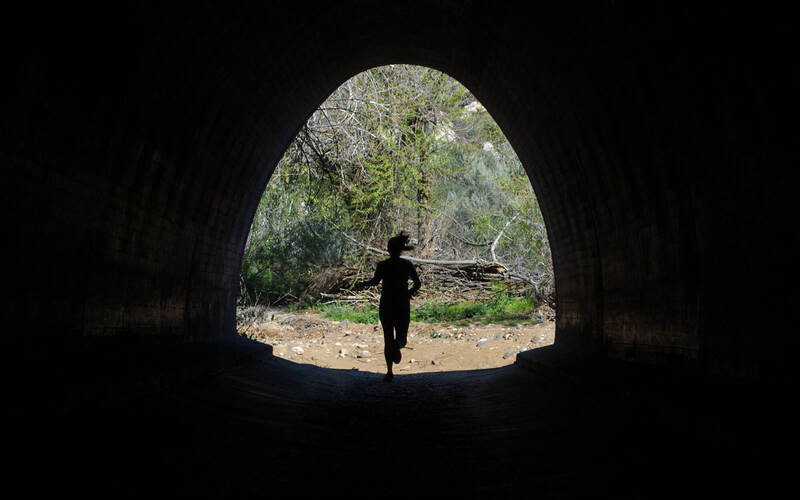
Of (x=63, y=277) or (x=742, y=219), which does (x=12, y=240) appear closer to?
(x=63, y=277)

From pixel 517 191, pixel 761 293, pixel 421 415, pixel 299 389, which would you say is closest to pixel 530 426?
pixel 421 415

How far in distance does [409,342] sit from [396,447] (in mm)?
11245

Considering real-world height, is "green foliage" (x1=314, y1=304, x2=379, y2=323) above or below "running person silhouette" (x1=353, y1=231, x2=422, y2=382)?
below

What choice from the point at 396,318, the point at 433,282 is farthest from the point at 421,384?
the point at 433,282

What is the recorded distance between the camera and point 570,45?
560cm

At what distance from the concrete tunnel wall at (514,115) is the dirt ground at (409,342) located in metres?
4.84

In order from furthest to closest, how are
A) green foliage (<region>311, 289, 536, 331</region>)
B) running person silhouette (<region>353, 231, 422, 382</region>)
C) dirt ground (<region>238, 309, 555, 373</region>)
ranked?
green foliage (<region>311, 289, 536, 331</region>) < dirt ground (<region>238, 309, 555, 373</region>) < running person silhouette (<region>353, 231, 422, 382</region>)

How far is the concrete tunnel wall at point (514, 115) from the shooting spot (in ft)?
11.7

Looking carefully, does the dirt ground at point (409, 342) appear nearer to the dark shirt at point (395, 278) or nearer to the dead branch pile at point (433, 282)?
the dead branch pile at point (433, 282)

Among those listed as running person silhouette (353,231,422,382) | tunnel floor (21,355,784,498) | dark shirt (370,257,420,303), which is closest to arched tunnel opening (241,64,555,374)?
running person silhouette (353,231,422,382)

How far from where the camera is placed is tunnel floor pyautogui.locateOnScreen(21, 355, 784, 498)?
2.83 metres

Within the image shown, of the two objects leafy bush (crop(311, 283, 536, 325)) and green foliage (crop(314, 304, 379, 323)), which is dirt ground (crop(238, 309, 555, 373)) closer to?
leafy bush (crop(311, 283, 536, 325))

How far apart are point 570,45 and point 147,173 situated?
386cm

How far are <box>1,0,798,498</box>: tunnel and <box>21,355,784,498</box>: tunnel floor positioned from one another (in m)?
0.02
